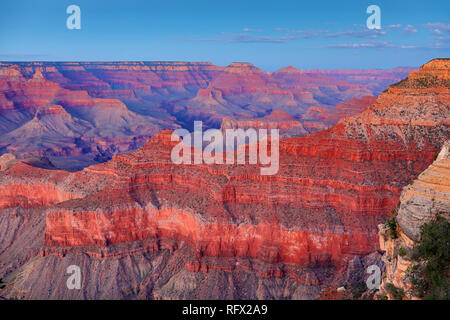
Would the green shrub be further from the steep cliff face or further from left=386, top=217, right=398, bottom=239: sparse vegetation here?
left=386, top=217, right=398, bottom=239: sparse vegetation

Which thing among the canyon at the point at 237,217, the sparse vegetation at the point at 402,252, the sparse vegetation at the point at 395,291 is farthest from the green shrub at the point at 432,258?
the canyon at the point at 237,217

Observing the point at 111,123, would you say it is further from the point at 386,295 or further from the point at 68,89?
the point at 386,295

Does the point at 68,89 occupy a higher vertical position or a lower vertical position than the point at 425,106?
higher

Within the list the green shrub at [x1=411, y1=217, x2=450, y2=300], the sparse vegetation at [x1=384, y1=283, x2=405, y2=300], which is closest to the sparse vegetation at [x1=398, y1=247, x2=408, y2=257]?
the green shrub at [x1=411, y1=217, x2=450, y2=300]

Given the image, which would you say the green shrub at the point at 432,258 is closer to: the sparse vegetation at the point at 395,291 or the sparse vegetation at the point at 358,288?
the sparse vegetation at the point at 395,291

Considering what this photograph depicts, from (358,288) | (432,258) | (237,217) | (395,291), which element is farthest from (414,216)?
(237,217)

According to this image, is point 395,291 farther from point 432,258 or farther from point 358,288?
point 358,288

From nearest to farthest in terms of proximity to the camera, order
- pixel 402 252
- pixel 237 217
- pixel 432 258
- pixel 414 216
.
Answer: pixel 432 258 → pixel 402 252 → pixel 414 216 → pixel 237 217
